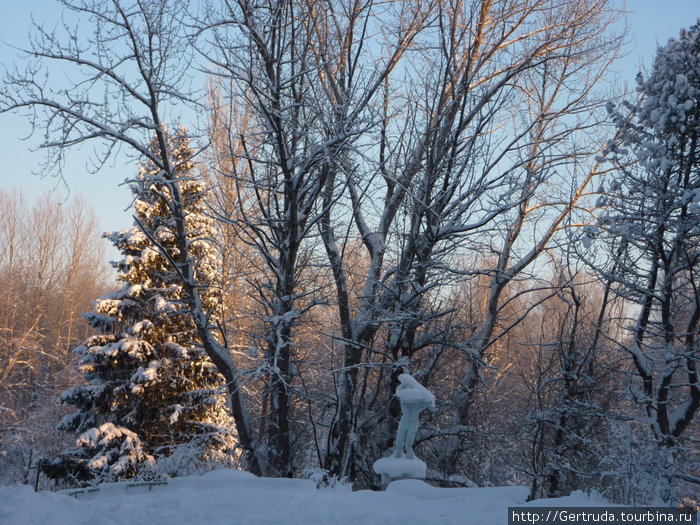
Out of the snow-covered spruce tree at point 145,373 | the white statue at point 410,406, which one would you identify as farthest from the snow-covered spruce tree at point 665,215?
the snow-covered spruce tree at point 145,373

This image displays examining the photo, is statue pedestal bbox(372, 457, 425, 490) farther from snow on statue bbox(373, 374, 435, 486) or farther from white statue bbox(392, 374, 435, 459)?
white statue bbox(392, 374, 435, 459)

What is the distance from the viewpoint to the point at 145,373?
12.9 meters

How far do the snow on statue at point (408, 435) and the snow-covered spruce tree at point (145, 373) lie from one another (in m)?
7.11

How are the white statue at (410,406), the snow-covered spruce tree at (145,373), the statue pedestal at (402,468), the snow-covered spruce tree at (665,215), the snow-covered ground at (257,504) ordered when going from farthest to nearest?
the snow-covered spruce tree at (145,373)
the snow-covered spruce tree at (665,215)
the white statue at (410,406)
the statue pedestal at (402,468)
the snow-covered ground at (257,504)

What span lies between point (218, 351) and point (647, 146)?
810cm

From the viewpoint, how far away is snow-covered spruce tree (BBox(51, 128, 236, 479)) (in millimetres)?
13062

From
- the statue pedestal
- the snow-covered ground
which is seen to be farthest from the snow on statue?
the snow-covered ground

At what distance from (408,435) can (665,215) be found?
18.5 ft

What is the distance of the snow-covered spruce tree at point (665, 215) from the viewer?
899cm

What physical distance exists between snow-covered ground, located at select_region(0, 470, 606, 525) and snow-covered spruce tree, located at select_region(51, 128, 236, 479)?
692 cm

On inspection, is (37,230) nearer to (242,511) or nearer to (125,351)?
(125,351)

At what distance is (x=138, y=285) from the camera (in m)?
13.7

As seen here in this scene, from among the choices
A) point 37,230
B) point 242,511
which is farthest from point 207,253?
point 37,230

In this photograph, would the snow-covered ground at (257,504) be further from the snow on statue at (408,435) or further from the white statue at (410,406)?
the white statue at (410,406)
